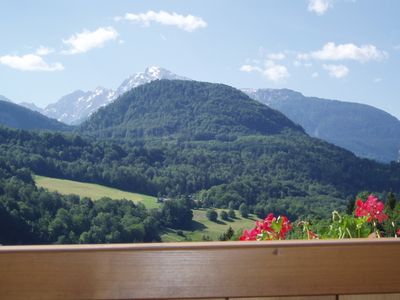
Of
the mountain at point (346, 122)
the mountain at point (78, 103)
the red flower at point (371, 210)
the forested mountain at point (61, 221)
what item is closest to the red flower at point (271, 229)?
the red flower at point (371, 210)

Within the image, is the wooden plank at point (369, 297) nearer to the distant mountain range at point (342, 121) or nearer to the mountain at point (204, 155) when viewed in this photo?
the mountain at point (204, 155)

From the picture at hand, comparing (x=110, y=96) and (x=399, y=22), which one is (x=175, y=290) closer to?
(x=399, y=22)

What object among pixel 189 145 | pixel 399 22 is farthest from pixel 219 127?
pixel 399 22

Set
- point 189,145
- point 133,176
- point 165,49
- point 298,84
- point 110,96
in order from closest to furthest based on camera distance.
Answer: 1. point 165,49
2. point 298,84
3. point 133,176
4. point 189,145
5. point 110,96

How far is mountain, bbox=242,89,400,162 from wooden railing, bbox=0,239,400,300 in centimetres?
6882

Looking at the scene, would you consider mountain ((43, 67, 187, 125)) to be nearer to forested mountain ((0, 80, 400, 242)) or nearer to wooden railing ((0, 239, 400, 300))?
forested mountain ((0, 80, 400, 242))

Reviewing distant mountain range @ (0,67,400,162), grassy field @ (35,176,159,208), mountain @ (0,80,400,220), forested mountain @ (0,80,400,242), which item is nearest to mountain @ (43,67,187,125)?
distant mountain range @ (0,67,400,162)

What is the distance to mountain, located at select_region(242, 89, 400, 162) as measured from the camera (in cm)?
7426

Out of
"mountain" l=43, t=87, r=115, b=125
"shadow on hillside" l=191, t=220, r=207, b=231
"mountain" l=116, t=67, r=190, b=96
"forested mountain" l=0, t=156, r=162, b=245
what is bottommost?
"shadow on hillside" l=191, t=220, r=207, b=231

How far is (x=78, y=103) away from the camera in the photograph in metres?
159

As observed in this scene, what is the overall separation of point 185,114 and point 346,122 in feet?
146

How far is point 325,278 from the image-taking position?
667 millimetres

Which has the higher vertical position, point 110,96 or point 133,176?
point 110,96

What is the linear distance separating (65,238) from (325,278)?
8.63 meters
